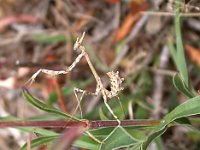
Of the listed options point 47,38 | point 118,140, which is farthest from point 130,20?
point 118,140

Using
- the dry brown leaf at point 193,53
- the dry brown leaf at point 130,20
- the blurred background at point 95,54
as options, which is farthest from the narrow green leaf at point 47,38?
the dry brown leaf at point 193,53

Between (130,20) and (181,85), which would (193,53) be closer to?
(130,20)

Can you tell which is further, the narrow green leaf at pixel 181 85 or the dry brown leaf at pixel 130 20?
the dry brown leaf at pixel 130 20

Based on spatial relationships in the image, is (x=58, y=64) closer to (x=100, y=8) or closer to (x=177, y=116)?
(x=100, y=8)

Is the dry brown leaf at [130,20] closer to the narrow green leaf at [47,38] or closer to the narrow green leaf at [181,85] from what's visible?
the narrow green leaf at [47,38]

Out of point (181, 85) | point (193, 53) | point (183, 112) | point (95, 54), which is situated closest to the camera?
point (183, 112)
